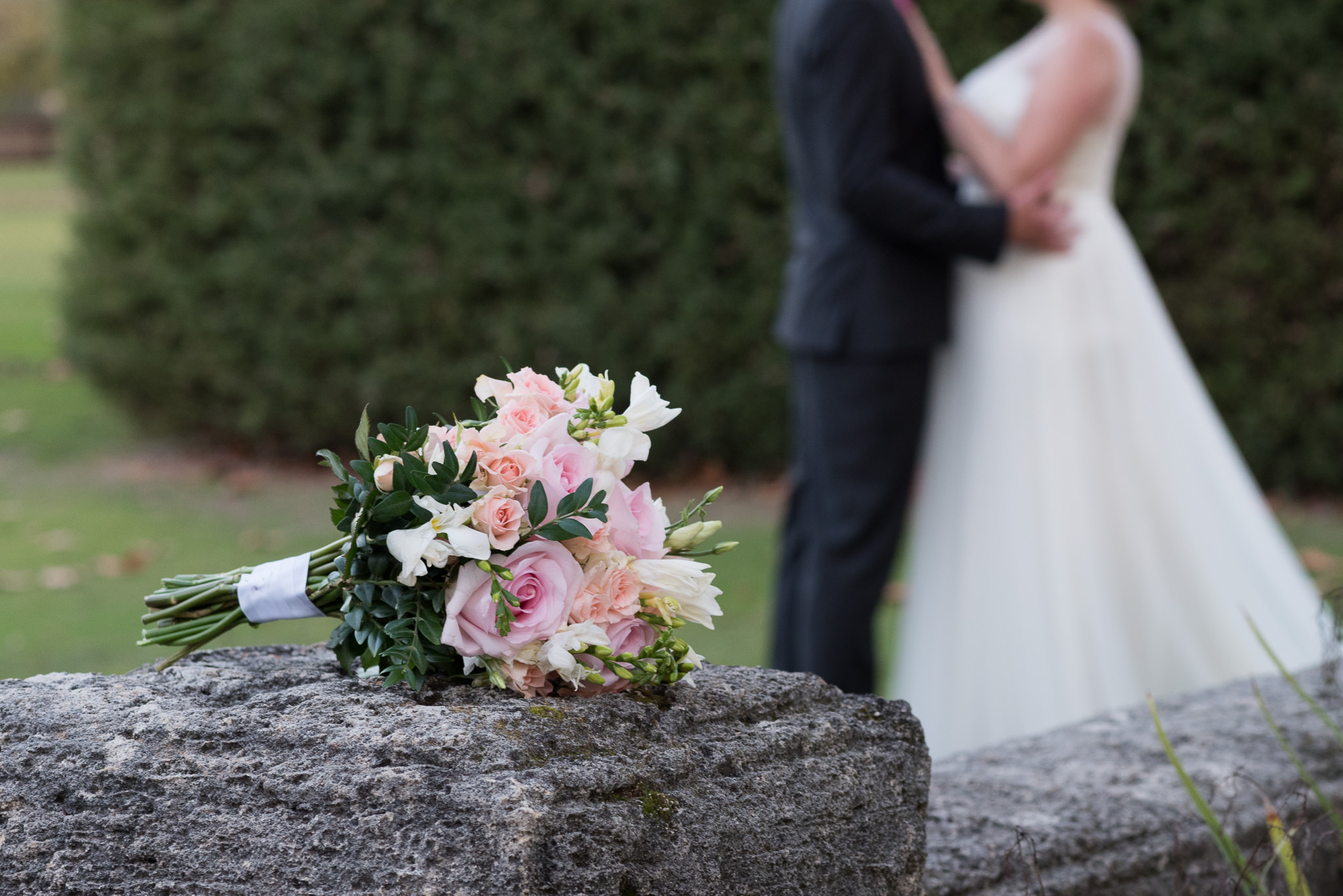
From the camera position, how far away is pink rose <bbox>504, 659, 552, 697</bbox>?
51.6 inches

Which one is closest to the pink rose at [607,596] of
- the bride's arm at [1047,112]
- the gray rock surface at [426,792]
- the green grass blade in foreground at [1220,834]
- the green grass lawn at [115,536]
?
the gray rock surface at [426,792]

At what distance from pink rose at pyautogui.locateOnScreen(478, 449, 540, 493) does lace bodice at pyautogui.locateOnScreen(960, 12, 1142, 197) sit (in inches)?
101

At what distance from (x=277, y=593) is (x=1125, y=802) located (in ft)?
4.03

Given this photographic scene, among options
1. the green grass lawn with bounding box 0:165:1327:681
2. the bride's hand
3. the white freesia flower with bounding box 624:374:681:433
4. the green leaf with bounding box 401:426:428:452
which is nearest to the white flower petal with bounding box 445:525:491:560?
the green leaf with bounding box 401:426:428:452

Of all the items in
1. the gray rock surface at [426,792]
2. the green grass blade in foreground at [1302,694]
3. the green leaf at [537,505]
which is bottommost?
the green grass blade in foreground at [1302,694]

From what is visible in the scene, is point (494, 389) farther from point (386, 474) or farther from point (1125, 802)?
point (1125, 802)

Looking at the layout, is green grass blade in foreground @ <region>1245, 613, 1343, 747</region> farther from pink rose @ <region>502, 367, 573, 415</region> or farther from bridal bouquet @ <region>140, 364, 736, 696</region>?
pink rose @ <region>502, 367, 573, 415</region>

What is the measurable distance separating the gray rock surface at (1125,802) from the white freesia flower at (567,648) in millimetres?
625

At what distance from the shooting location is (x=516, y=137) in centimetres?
617

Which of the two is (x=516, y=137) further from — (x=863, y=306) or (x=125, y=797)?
(x=125, y=797)

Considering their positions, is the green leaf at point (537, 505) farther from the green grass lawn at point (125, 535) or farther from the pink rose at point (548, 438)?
the green grass lawn at point (125, 535)

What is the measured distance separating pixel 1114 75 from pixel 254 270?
447cm

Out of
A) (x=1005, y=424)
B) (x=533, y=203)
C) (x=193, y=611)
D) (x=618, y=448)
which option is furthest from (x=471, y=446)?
(x=533, y=203)

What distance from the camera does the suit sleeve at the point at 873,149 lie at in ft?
10.1
